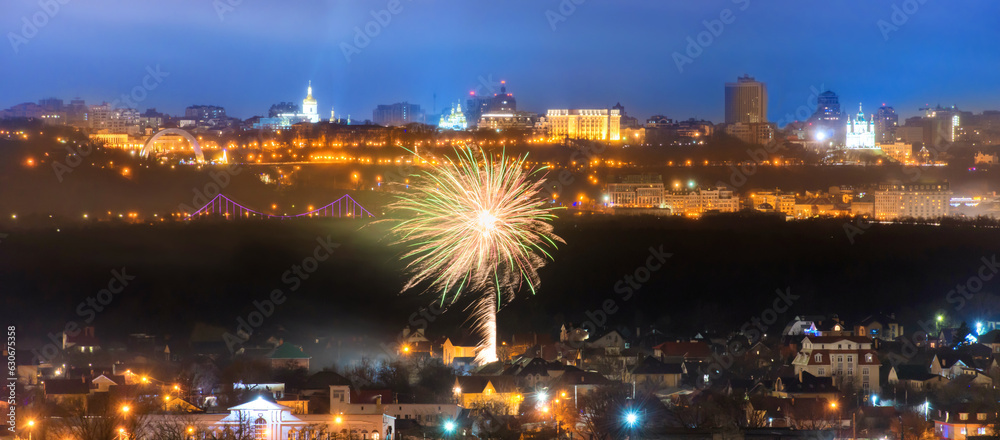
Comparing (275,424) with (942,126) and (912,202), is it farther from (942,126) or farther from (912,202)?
(942,126)

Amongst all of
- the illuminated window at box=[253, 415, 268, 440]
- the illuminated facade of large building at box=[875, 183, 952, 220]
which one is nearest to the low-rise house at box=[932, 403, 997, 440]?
the illuminated window at box=[253, 415, 268, 440]

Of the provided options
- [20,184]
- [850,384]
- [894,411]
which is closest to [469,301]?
[850,384]

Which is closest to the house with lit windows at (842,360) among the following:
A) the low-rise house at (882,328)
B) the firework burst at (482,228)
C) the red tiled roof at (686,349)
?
the red tiled roof at (686,349)

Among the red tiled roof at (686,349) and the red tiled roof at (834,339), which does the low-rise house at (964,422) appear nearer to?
the red tiled roof at (834,339)

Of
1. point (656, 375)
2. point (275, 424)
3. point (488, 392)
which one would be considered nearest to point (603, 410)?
point (488, 392)

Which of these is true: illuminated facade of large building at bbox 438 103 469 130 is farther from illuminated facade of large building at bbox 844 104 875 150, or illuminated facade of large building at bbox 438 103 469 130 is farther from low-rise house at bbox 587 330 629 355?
low-rise house at bbox 587 330 629 355

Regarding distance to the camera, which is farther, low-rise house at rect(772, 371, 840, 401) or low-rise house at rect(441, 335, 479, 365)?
low-rise house at rect(441, 335, 479, 365)

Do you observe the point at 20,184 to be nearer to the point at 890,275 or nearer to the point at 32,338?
the point at 32,338
